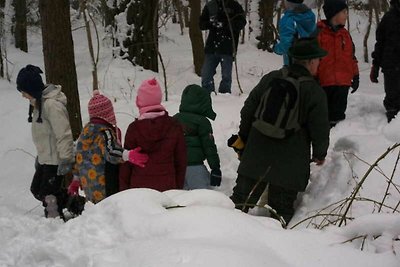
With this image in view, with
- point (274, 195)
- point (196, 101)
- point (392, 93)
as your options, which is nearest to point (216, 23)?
point (392, 93)

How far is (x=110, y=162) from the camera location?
4.41 m

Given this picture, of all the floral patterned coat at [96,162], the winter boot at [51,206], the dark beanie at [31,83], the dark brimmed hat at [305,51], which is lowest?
the winter boot at [51,206]

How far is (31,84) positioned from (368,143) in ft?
10.3

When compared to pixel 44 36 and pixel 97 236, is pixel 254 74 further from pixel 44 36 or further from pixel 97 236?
pixel 97 236

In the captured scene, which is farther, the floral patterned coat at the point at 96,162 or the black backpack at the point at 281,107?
the floral patterned coat at the point at 96,162

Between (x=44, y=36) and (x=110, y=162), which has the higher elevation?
(x=44, y=36)

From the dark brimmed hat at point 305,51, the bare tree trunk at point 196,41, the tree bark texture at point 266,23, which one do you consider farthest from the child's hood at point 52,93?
the tree bark texture at point 266,23

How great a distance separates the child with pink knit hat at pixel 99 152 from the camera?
439cm

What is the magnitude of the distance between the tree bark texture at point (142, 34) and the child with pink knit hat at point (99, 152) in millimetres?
6487

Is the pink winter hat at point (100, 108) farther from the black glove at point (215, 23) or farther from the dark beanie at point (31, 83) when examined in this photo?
the black glove at point (215, 23)

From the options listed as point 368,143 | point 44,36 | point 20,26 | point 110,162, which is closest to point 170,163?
point 110,162

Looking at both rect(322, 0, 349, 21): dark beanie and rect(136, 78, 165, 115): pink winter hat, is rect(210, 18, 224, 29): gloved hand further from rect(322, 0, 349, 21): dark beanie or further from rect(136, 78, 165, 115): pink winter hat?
rect(136, 78, 165, 115): pink winter hat

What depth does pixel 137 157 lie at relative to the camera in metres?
4.16

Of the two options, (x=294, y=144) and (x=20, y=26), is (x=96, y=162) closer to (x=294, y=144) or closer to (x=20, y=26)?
(x=294, y=144)
